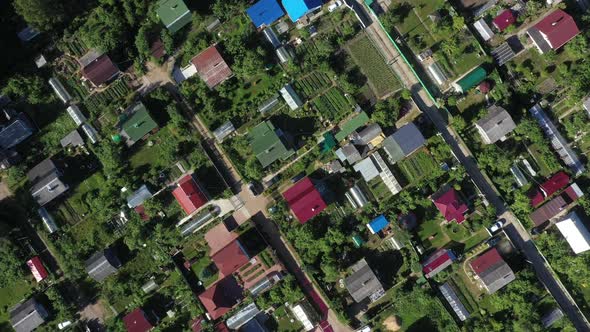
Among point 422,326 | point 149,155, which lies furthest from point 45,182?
point 422,326

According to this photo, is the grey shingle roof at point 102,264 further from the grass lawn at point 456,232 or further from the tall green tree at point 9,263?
the grass lawn at point 456,232

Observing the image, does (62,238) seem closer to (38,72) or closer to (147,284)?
(147,284)

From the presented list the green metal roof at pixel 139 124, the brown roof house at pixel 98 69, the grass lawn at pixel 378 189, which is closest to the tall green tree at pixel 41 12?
the brown roof house at pixel 98 69

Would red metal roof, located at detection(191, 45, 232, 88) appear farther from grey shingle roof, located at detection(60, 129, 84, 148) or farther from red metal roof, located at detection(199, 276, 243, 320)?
red metal roof, located at detection(199, 276, 243, 320)

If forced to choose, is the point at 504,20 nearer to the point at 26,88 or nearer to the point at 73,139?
the point at 73,139

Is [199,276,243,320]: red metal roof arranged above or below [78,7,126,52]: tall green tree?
below

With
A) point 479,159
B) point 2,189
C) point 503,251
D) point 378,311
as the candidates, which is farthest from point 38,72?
point 503,251

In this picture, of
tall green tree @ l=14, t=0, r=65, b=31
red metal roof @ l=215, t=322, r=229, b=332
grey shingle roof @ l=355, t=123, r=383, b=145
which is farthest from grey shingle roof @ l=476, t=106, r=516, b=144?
tall green tree @ l=14, t=0, r=65, b=31
